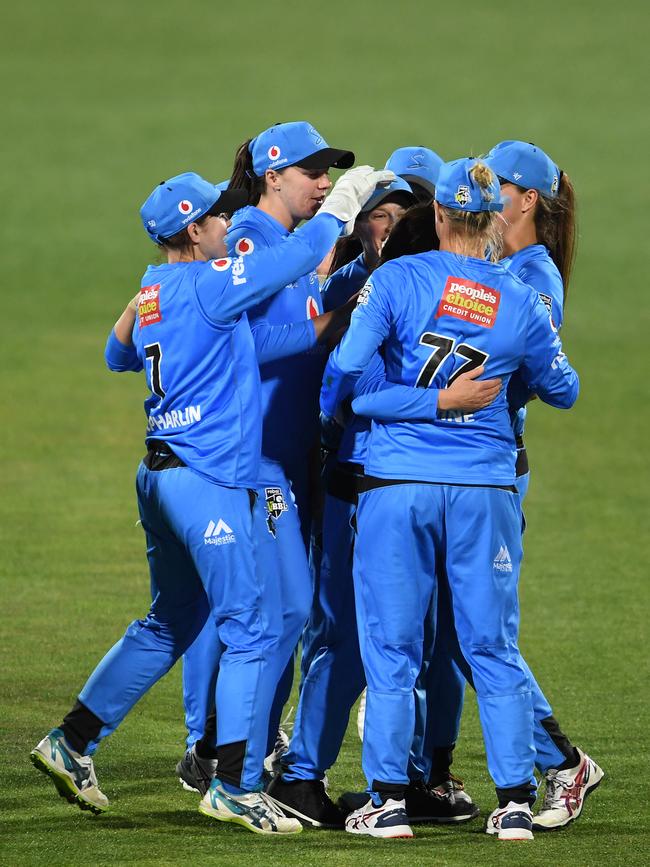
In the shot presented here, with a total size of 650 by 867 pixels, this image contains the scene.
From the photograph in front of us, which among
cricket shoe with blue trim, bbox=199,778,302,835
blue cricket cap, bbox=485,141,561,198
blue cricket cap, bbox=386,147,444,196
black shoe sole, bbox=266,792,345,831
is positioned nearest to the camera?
cricket shoe with blue trim, bbox=199,778,302,835

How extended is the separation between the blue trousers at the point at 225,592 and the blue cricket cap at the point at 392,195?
1.35 metres

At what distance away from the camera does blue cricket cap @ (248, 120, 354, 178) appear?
5.45 meters

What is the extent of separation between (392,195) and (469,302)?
3.61 feet

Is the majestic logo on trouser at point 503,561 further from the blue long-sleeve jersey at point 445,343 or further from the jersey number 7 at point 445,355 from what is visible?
the jersey number 7 at point 445,355

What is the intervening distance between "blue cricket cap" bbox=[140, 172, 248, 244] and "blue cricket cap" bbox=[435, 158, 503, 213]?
78 cm

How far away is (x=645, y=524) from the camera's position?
35.7ft

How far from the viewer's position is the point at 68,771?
507 cm

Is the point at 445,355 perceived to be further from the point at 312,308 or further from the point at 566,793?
the point at 566,793

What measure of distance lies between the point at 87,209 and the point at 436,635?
1793 cm

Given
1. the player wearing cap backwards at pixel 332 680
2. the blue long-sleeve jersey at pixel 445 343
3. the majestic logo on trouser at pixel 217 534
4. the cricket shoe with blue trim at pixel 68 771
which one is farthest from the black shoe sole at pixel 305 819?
the blue long-sleeve jersey at pixel 445 343

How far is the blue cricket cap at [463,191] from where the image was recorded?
485 centimetres

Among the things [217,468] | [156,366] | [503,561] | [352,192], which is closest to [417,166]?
Result: [352,192]

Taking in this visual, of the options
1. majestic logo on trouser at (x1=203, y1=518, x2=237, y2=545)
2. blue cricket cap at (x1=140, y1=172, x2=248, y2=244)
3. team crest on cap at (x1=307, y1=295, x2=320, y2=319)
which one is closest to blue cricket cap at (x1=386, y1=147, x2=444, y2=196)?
team crest on cap at (x1=307, y1=295, x2=320, y2=319)

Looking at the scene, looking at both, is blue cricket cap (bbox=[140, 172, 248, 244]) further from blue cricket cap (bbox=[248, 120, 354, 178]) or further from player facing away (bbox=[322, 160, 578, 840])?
player facing away (bbox=[322, 160, 578, 840])
